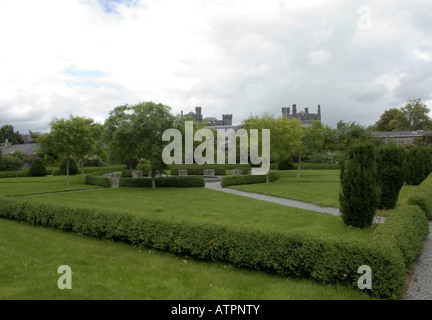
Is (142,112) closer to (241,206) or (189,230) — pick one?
(241,206)

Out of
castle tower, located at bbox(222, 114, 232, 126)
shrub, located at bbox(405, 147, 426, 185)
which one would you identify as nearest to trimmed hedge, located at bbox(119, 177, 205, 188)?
shrub, located at bbox(405, 147, 426, 185)

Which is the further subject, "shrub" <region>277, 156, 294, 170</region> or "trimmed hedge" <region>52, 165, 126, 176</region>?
"shrub" <region>277, 156, 294, 170</region>

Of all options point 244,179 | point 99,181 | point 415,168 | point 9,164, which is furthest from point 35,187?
point 415,168

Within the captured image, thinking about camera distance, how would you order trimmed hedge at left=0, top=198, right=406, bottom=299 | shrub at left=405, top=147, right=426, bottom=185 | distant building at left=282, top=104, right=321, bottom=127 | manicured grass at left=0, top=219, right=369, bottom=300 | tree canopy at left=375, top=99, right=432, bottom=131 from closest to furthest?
manicured grass at left=0, top=219, right=369, bottom=300, trimmed hedge at left=0, top=198, right=406, bottom=299, shrub at left=405, top=147, right=426, bottom=185, tree canopy at left=375, top=99, right=432, bottom=131, distant building at left=282, top=104, right=321, bottom=127

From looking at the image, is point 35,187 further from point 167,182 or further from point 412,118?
point 412,118

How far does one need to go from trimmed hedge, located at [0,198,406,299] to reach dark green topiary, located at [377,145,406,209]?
6254 mm

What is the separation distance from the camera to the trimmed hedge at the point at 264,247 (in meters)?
5.15

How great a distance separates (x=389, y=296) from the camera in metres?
5.01

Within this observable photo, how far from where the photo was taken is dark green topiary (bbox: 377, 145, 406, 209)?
1198 cm

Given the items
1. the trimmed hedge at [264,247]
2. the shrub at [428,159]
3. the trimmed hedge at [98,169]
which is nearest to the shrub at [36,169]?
the trimmed hedge at [98,169]

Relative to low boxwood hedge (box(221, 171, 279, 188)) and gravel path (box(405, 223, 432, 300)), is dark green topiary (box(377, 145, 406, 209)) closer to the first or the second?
gravel path (box(405, 223, 432, 300))

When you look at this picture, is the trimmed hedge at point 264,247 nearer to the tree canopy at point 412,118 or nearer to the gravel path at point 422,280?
the gravel path at point 422,280

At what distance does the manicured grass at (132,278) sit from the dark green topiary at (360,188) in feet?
15.7
